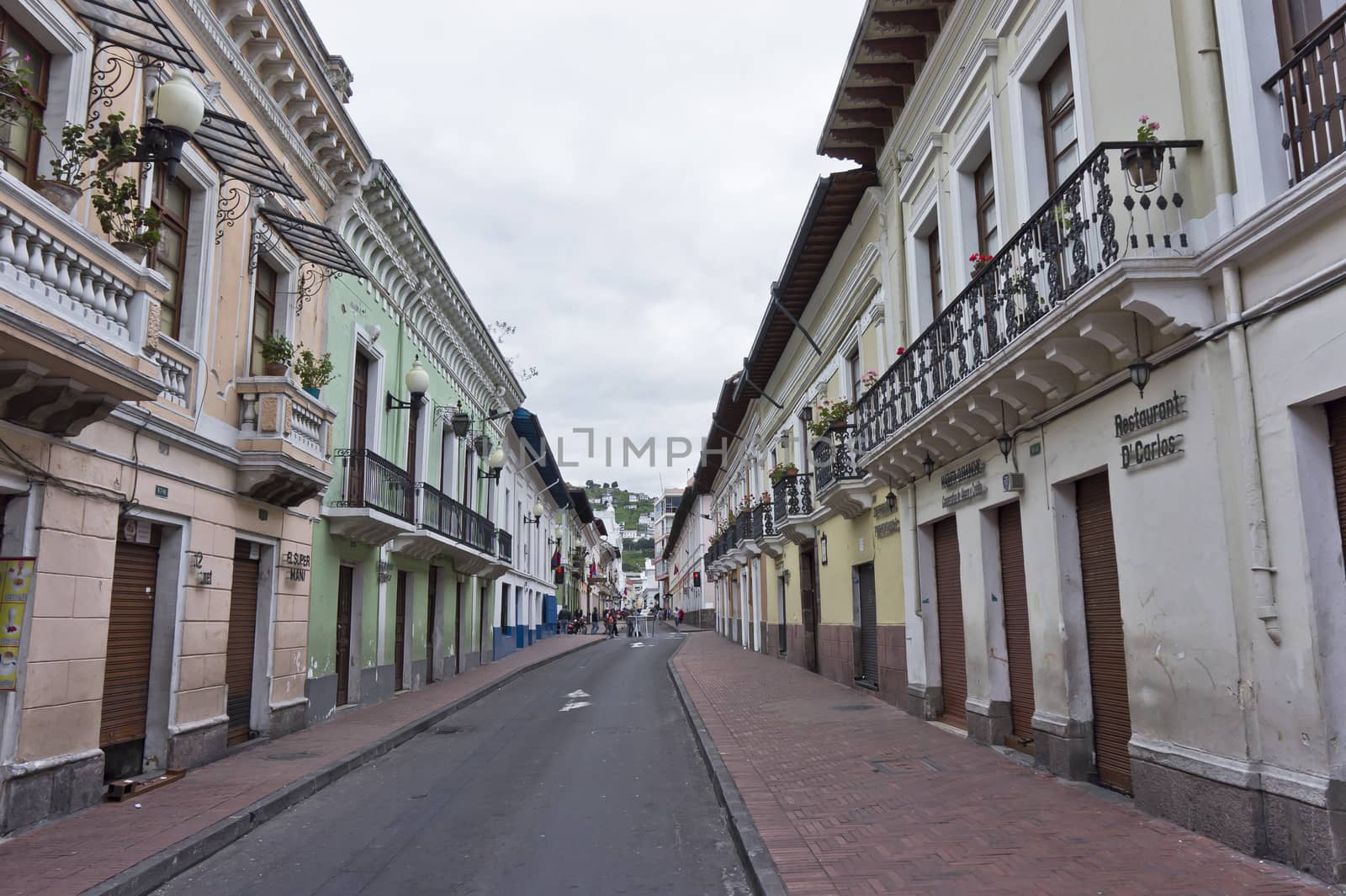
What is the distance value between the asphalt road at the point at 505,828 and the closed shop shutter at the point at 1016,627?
339 cm

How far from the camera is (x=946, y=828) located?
636 centimetres

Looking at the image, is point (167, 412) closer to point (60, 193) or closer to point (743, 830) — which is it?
point (60, 193)

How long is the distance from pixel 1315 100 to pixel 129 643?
10.3 m

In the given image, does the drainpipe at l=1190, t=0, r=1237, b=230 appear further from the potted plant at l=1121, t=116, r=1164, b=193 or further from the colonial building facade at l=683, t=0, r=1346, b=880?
the potted plant at l=1121, t=116, r=1164, b=193

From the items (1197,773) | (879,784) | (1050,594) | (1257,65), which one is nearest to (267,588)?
(879,784)

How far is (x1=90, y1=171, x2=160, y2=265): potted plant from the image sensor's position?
722cm

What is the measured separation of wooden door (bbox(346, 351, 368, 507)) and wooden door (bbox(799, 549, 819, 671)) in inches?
404

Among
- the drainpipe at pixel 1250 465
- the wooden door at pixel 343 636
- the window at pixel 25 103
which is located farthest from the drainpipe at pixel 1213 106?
the wooden door at pixel 343 636

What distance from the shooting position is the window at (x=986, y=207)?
10352 mm

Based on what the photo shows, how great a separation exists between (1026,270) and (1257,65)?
7.94ft

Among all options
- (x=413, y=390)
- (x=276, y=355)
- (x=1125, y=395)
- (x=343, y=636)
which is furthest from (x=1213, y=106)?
(x=343, y=636)

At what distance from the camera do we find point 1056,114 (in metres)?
8.70

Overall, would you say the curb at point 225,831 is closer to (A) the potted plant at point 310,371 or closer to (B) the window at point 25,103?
(A) the potted plant at point 310,371

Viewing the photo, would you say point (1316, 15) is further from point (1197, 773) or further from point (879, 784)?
point (879, 784)
